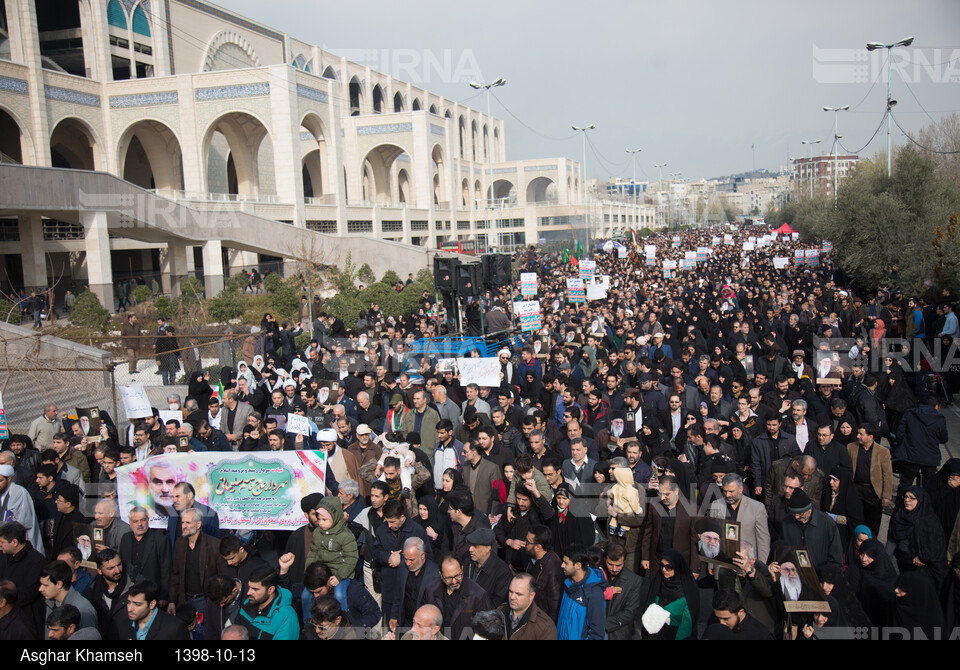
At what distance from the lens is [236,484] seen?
589 centimetres

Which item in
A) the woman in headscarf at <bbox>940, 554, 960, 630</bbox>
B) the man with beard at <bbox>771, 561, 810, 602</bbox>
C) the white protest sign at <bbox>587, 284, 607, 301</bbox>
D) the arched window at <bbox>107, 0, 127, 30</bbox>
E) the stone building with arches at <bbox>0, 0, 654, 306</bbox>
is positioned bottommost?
the woman in headscarf at <bbox>940, 554, 960, 630</bbox>

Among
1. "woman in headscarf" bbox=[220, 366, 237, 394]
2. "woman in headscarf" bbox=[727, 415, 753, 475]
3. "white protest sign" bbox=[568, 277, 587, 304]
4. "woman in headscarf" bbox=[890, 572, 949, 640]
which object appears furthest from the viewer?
"white protest sign" bbox=[568, 277, 587, 304]

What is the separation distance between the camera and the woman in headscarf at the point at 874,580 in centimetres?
432

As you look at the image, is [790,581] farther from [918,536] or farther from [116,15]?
[116,15]

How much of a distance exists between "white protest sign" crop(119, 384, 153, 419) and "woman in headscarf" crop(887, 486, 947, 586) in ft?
24.2

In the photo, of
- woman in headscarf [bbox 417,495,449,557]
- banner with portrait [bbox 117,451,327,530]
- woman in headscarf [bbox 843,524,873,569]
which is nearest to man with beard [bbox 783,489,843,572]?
woman in headscarf [bbox 843,524,873,569]

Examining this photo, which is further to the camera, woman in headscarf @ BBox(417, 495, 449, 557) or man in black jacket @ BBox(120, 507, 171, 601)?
woman in headscarf @ BBox(417, 495, 449, 557)

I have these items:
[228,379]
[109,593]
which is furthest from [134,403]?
[109,593]

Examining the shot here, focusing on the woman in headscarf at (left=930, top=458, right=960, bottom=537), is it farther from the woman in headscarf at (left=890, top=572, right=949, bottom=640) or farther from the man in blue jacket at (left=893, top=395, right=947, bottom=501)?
the man in blue jacket at (left=893, top=395, right=947, bottom=501)

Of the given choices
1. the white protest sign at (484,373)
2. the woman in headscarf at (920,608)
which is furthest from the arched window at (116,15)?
the woman in headscarf at (920,608)

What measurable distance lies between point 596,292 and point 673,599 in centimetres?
1507

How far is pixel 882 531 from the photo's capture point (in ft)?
23.5

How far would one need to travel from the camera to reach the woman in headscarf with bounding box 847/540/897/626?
14.2 feet
